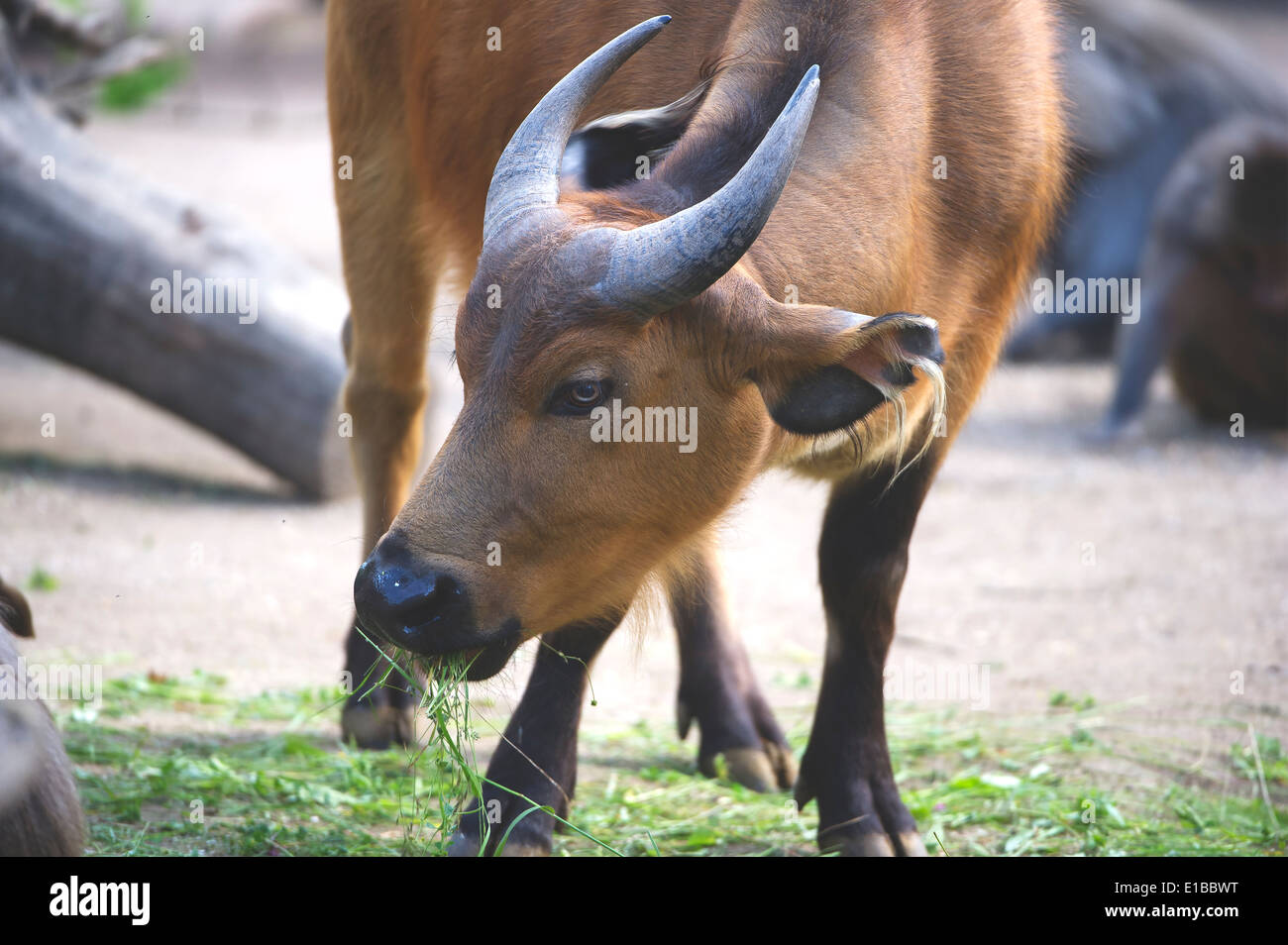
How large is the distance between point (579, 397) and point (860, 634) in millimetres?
1365

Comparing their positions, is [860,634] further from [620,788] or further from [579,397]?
[579,397]

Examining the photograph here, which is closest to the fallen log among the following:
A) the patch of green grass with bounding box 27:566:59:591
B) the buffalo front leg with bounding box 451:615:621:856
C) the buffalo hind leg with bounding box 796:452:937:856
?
the patch of green grass with bounding box 27:566:59:591

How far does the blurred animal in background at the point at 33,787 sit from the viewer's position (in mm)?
2434

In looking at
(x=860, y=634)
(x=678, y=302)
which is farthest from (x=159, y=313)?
(x=678, y=302)

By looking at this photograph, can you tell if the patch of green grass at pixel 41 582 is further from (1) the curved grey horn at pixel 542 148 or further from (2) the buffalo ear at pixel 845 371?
(2) the buffalo ear at pixel 845 371

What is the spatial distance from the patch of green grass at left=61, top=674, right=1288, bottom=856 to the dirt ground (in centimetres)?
23

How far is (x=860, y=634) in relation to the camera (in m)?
3.66

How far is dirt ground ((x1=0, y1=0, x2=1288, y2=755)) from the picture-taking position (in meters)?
4.86

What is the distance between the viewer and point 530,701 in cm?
344

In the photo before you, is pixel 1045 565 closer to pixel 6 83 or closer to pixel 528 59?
pixel 528 59

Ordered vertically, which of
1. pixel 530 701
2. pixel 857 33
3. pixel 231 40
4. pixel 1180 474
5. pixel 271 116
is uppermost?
pixel 231 40

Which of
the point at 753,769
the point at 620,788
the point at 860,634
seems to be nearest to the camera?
the point at 860,634
